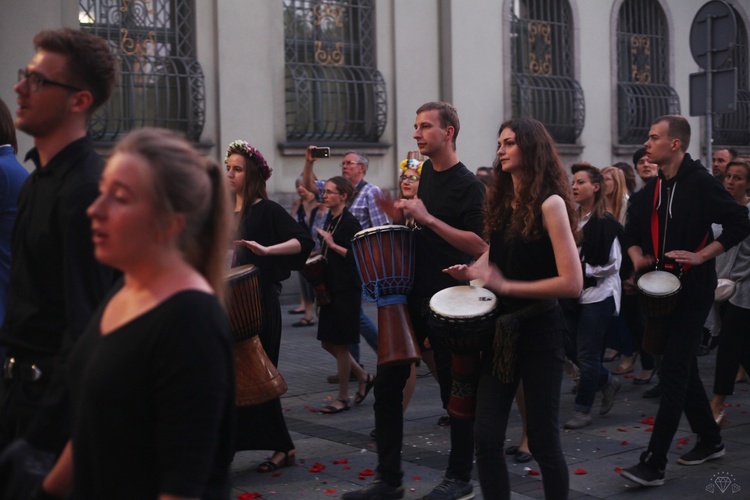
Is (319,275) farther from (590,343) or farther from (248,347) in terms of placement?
(248,347)

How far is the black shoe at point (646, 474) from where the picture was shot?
18.8 feet

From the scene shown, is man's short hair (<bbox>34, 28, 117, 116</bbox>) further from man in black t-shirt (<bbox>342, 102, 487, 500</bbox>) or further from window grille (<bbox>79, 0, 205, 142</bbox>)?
window grille (<bbox>79, 0, 205, 142</bbox>)

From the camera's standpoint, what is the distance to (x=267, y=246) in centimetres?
629

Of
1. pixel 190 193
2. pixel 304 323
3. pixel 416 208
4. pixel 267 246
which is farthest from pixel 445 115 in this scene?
pixel 304 323

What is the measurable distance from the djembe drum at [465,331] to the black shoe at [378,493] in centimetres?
69

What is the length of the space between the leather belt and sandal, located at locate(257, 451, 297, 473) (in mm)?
3174

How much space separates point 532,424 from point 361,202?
5803 mm

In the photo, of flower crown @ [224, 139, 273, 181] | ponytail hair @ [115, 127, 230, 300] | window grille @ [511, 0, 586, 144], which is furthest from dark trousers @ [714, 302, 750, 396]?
window grille @ [511, 0, 586, 144]

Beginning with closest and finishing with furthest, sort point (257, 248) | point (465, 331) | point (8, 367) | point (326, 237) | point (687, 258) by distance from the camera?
1. point (8, 367)
2. point (465, 331)
3. point (687, 258)
4. point (257, 248)
5. point (326, 237)

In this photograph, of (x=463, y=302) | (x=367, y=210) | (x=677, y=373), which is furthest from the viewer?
(x=367, y=210)

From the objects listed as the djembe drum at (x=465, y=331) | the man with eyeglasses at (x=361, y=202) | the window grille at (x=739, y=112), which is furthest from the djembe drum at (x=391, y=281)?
the window grille at (x=739, y=112)

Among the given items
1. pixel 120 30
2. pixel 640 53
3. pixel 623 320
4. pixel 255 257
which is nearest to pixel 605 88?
pixel 640 53

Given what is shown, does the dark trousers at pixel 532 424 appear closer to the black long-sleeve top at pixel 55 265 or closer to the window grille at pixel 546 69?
the black long-sleeve top at pixel 55 265

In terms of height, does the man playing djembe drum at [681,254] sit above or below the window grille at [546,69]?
below
